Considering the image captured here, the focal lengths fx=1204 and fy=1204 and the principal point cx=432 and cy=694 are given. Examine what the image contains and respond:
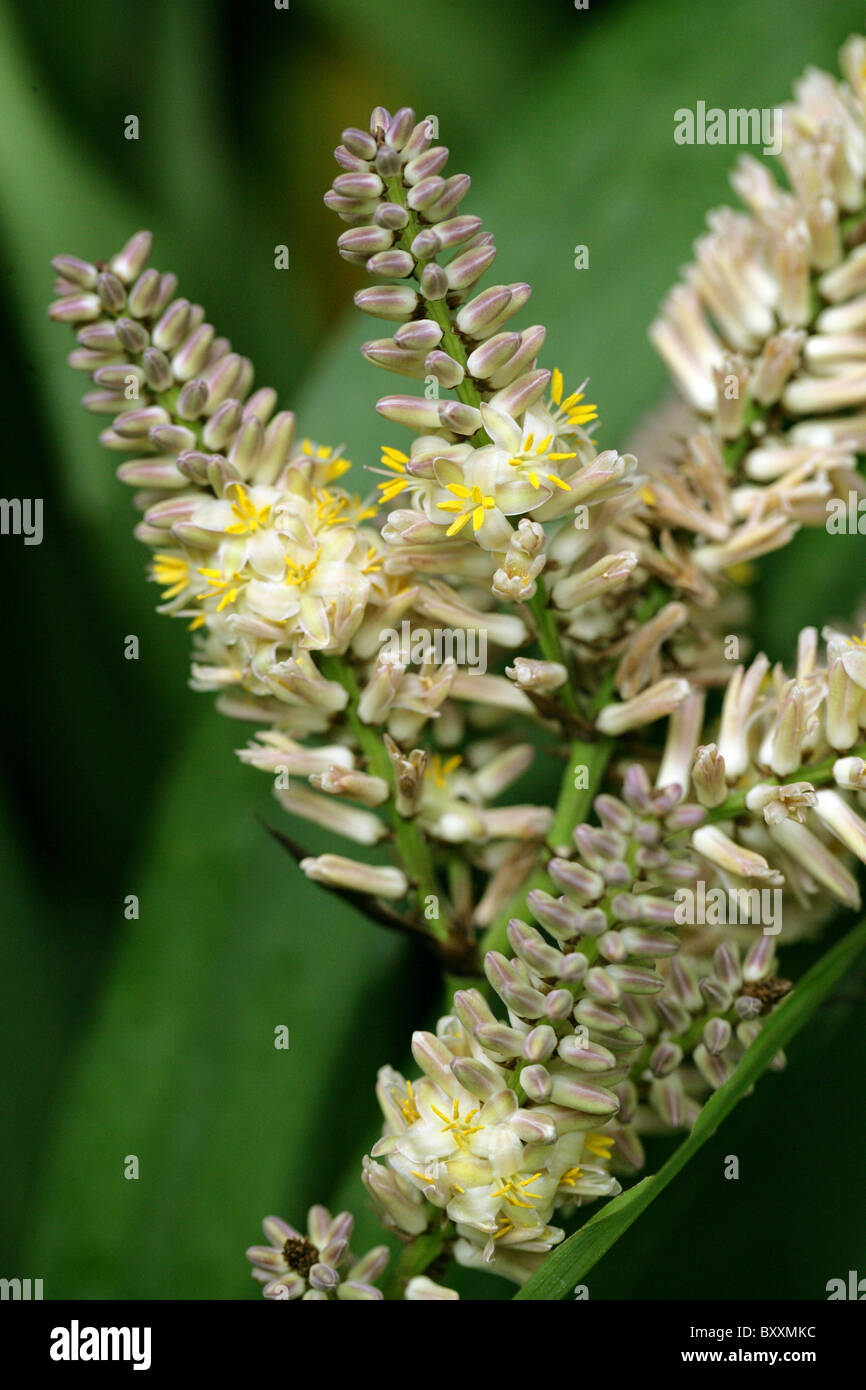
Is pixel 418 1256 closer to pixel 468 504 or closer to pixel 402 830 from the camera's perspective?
pixel 402 830

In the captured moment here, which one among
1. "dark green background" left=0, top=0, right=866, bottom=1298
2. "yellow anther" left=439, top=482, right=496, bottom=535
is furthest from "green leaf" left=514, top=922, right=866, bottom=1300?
"yellow anther" left=439, top=482, right=496, bottom=535

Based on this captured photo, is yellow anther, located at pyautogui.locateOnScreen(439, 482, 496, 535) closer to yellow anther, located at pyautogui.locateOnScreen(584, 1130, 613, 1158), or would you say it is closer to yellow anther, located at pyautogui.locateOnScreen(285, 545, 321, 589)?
yellow anther, located at pyautogui.locateOnScreen(285, 545, 321, 589)

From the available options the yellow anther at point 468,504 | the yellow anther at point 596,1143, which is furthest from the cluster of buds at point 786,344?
the yellow anther at point 596,1143

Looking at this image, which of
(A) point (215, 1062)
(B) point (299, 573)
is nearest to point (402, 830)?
(B) point (299, 573)

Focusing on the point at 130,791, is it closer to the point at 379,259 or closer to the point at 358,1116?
the point at 358,1116

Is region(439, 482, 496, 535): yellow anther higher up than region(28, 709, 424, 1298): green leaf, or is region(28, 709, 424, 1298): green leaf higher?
region(439, 482, 496, 535): yellow anther

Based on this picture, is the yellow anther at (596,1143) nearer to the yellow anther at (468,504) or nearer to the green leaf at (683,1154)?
the green leaf at (683,1154)
